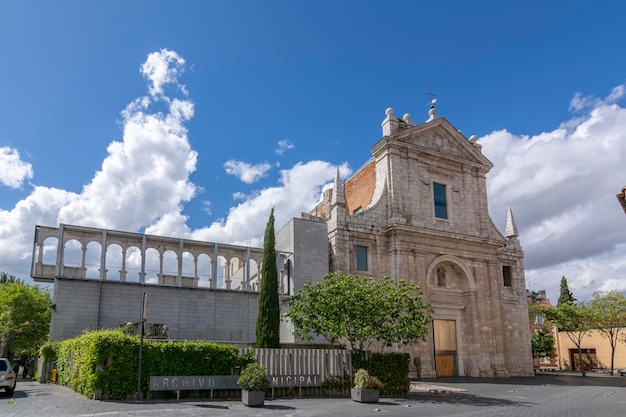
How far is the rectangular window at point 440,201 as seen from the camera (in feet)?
122

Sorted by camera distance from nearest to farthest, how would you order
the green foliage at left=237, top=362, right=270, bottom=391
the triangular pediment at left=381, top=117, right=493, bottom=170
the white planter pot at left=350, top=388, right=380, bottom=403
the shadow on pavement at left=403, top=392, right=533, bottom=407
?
the green foliage at left=237, top=362, right=270, bottom=391, the white planter pot at left=350, top=388, right=380, bottom=403, the shadow on pavement at left=403, top=392, right=533, bottom=407, the triangular pediment at left=381, top=117, right=493, bottom=170

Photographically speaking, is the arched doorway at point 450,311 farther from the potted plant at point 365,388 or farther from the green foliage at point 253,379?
the green foliage at point 253,379

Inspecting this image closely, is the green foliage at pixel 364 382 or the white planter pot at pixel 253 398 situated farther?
the green foliage at pixel 364 382

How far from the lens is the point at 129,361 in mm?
17125

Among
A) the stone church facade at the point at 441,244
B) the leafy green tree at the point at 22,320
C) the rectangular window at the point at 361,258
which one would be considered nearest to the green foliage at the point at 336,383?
the stone church facade at the point at 441,244

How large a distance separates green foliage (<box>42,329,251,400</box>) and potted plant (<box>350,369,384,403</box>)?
4191 mm

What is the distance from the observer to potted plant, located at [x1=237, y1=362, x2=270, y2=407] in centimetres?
1688

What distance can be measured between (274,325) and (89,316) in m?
9.70

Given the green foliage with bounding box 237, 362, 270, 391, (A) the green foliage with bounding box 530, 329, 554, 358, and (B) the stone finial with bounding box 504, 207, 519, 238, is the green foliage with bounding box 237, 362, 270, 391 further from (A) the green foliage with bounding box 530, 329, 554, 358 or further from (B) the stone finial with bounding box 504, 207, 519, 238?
(A) the green foliage with bounding box 530, 329, 554, 358

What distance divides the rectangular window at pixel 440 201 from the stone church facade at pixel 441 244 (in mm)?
81

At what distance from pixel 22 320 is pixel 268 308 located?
24.1 metres

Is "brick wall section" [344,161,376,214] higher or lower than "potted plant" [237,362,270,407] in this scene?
higher

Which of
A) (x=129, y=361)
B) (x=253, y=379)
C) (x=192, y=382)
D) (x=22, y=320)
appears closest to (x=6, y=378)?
(x=129, y=361)

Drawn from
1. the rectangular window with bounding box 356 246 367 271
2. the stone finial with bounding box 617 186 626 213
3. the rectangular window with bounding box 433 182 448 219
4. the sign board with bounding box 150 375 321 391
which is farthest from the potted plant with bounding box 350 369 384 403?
the rectangular window with bounding box 433 182 448 219
